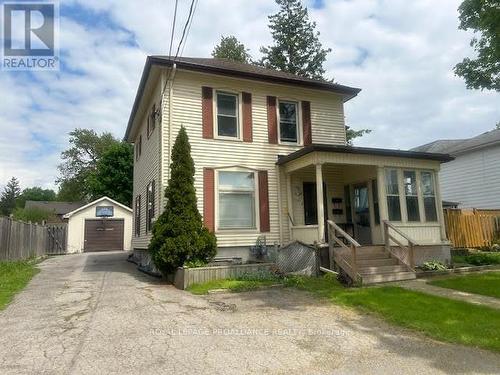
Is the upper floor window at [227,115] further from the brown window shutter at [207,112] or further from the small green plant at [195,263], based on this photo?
the small green plant at [195,263]

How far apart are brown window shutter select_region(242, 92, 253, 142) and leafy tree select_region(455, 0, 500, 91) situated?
704cm

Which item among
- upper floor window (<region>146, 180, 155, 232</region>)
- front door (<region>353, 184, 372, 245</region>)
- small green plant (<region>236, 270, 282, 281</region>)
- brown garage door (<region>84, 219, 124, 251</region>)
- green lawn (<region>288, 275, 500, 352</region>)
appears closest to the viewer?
green lawn (<region>288, 275, 500, 352</region>)

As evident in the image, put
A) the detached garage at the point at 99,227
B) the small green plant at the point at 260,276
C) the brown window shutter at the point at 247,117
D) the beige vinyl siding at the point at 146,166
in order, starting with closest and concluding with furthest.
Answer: the small green plant at the point at 260,276
the beige vinyl siding at the point at 146,166
the brown window shutter at the point at 247,117
the detached garage at the point at 99,227

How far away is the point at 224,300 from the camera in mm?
8242

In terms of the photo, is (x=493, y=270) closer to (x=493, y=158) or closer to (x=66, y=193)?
(x=493, y=158)

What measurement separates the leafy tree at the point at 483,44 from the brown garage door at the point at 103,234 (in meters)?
25.2

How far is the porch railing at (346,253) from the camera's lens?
9500mm

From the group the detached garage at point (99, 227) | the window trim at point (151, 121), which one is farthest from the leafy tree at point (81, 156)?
the window trim at point (151, 121)

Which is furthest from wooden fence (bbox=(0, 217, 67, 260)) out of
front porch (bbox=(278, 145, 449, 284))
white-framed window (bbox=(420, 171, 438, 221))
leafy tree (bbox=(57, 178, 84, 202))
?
leafy tree (bbox=(57, 178, 84, 202))

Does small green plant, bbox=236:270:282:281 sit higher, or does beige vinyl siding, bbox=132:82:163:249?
beige vinyl siding, bbox=132:82:163:249

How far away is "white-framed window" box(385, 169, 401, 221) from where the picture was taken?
12.2 metres

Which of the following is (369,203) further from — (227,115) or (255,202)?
(227,115)

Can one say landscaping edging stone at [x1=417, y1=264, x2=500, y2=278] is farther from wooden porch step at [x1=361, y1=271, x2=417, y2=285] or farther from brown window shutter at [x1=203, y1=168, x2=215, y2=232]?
brown window shutter at [x1=203, y1=168, x2=215, y2=232]

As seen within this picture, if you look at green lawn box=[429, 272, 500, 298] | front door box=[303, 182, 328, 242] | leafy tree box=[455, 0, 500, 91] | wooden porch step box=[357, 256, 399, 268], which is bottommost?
green lawn box=[429, 272, 500, 298]
